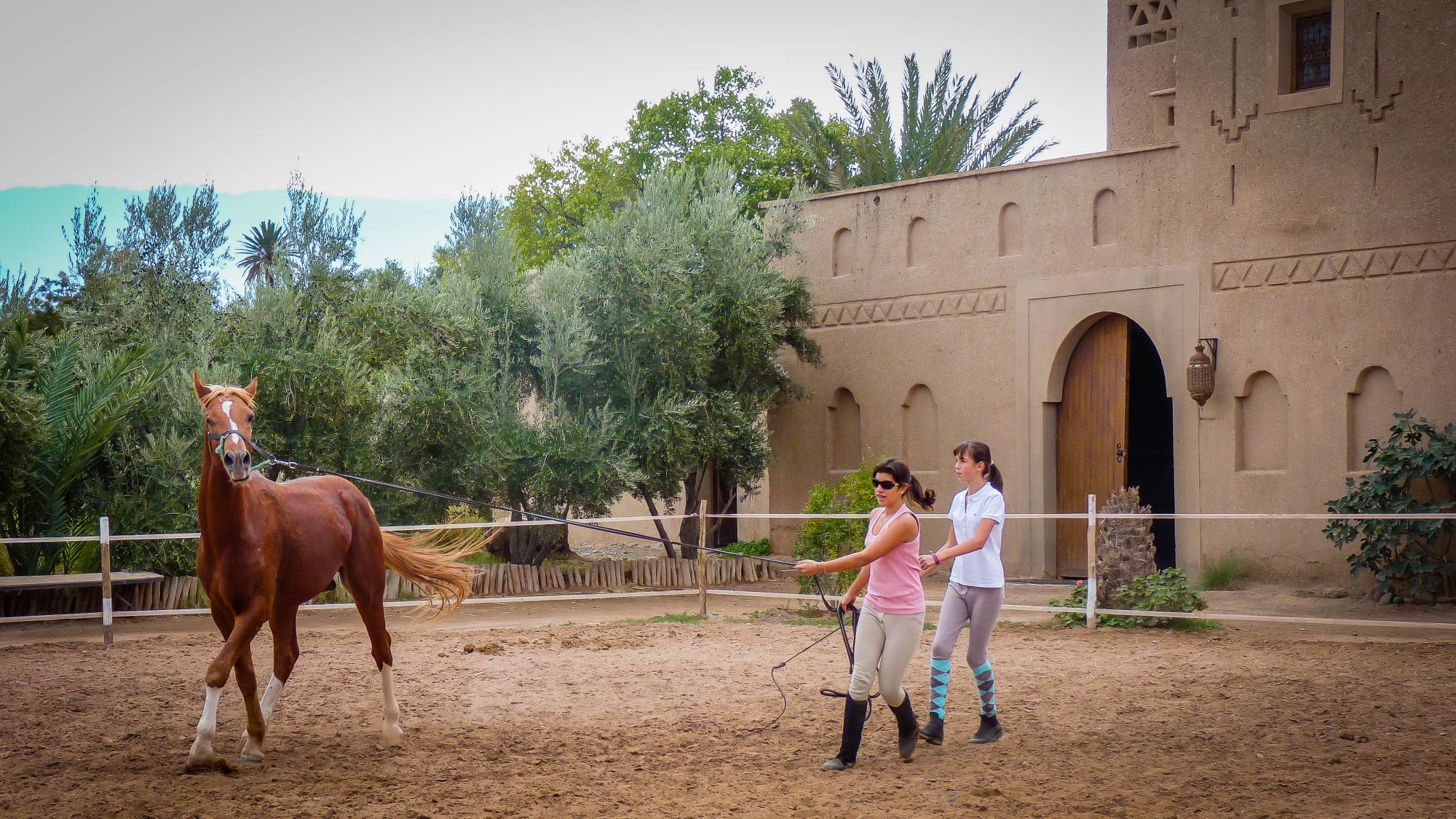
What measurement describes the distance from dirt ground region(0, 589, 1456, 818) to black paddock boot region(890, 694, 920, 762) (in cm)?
7

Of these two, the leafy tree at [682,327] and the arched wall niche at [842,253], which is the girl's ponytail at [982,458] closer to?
the leafy tree at [682,327]

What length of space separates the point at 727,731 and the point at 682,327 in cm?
891

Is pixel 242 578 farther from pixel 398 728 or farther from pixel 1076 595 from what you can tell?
pixel 1076 595

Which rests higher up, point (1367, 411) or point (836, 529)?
point (1367, 411)

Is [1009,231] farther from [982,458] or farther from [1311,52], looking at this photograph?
[982,458]

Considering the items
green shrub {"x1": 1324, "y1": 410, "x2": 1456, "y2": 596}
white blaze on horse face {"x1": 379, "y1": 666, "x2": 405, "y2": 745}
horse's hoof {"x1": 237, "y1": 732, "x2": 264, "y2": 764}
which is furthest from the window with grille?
horse's hoof {"x1": 237, "y1": 732, "x2": 264, "y2": 764}

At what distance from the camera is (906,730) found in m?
5.91

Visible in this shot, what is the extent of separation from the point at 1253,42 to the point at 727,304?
7.06m

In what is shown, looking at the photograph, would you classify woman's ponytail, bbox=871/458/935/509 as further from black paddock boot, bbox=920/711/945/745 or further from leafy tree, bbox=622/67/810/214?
leafy tree, bbox=622/67/810/214

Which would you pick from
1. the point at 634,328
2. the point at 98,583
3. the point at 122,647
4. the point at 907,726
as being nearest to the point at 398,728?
the point at 907,726

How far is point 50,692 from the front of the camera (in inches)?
317

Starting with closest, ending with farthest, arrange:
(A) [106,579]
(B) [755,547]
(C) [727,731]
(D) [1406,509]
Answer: (C) [727,731], (A) [106,579], (D) [1406,509], (B) [755,547]

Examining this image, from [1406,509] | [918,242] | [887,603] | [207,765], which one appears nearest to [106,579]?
[207,765]

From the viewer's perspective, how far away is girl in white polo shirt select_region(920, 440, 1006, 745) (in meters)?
6.21
